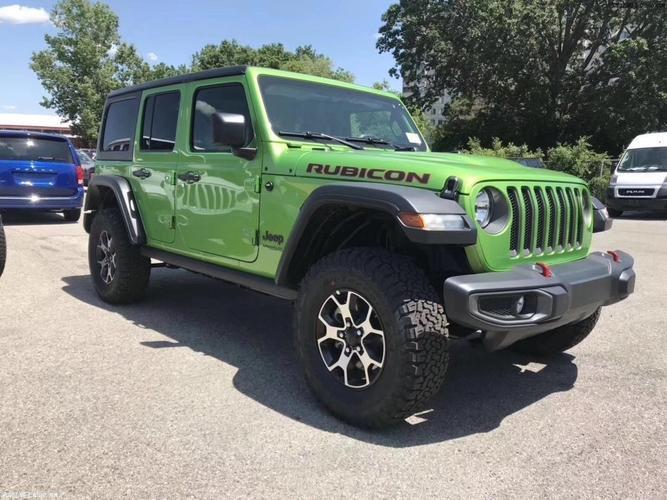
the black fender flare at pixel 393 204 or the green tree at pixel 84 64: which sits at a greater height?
the green tree at pixel 84 64

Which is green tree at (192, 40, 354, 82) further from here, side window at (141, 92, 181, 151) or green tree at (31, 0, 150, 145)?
side window at (141, 92, 181, 151)

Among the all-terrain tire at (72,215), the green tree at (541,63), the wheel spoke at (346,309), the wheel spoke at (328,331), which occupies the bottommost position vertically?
the all-terrain tire at (72,215)

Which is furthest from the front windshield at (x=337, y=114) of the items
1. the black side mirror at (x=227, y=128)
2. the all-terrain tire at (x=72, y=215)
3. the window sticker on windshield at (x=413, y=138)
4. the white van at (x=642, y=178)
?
the white van at (x=642, y=178)

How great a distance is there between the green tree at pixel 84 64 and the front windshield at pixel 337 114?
139ft

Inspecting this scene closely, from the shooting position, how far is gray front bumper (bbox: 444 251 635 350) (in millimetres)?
2699

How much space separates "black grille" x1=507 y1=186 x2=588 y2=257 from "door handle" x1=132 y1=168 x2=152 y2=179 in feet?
10.3

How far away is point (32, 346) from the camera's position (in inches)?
167

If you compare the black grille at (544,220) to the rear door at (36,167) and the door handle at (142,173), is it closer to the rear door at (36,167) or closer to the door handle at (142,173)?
the door handle at (142,173)

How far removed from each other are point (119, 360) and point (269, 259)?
1278 millimetres

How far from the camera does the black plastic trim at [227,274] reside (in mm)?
3689

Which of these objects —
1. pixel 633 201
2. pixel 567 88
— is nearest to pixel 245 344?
pixel 633 201

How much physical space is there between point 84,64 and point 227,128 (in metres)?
46.0

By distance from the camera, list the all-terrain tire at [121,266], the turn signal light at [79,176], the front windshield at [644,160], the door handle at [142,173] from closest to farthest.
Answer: the door handle at [142,173], the all-terrain tire at [121,266], the turn signal light at [79,176], the front windshield at [644,160]

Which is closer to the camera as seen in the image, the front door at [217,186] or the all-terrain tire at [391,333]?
the all-terrain tire at [391,333]
